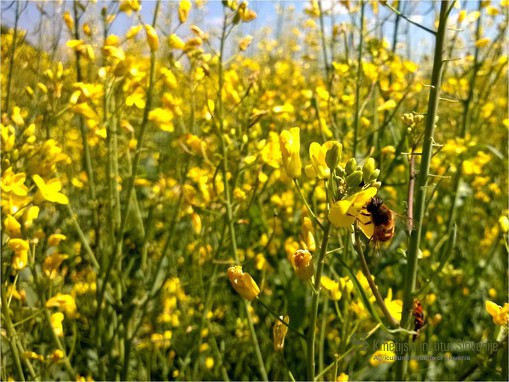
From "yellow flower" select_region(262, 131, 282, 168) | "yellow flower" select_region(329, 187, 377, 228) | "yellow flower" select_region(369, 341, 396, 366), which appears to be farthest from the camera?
"yellow flower" select_region(262, 131, 282, 168)

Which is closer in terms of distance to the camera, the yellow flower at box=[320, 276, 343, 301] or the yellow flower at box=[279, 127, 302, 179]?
the yellow flower at box=[279, 127, 302, 179]

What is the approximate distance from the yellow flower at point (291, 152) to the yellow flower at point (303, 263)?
164 millimetres

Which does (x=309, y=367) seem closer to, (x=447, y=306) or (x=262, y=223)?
(x=262, y=223)

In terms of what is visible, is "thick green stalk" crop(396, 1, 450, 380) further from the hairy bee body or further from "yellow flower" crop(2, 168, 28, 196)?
"yellow flower" crop(2, 168, 28, 196)

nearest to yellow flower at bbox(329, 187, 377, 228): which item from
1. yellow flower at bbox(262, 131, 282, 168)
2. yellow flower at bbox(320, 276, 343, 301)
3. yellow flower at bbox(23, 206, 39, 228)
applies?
yellow flower at bbox(320, 276, 343, 301)

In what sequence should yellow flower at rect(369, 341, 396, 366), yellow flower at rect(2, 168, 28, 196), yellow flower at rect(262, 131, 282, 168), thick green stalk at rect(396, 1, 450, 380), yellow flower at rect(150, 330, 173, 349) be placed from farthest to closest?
1. yellow flower at rect(150, 330, 173, 349)
2. yellow flower at rect(262, 131, 282, 168)
3. yellow flower at rect(2, 168, 28, 196)
4. yellow flower at rect(369, 341, 396, 366)
5. thick green stalk at rect(396, 1, 450, 380)

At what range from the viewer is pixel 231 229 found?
1.59m

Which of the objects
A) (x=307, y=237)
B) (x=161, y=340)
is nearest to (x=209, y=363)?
(x=161, y=340)

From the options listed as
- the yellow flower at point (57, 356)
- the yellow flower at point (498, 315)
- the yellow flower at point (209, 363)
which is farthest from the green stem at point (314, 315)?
the yellow flower at point (209, 363)

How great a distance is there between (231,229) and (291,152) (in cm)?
66

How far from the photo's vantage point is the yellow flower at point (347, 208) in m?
0.79

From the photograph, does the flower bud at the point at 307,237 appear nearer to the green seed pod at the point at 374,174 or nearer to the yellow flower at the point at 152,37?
the green seed pod at the point at 374,174

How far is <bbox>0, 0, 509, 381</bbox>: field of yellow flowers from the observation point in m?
1.03

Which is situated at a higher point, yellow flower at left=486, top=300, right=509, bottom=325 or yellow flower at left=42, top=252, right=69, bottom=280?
yellow flower at left=486, top=300, right=509, bottom=325
